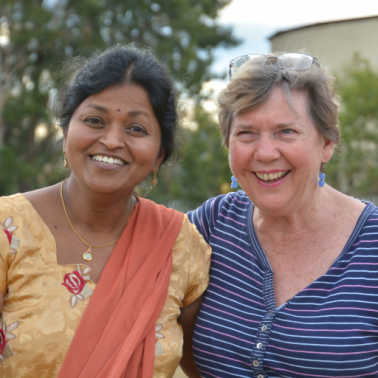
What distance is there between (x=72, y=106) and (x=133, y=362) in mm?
1206

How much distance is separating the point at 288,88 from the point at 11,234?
1453 mm

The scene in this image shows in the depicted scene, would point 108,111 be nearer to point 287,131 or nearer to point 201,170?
point 287,131

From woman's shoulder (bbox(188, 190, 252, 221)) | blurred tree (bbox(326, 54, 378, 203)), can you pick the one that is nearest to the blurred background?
blurred tree (bbox(326, 54, 378, 203))

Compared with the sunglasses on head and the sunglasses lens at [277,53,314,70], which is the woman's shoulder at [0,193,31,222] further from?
the sunglasses lens at [277,53,314,70]

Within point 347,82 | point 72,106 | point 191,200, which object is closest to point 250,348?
point 72,106

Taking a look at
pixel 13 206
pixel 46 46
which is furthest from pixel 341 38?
pixel 13 206

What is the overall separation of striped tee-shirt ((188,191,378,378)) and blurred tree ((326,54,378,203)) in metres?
8.50

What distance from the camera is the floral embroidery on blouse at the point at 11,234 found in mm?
2164

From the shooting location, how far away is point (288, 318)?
238cm

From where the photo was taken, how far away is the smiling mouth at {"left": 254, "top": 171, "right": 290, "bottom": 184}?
8.28ft

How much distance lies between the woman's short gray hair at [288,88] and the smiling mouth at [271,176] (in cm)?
29

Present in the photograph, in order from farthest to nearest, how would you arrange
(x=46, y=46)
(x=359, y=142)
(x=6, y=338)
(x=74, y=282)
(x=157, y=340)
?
(x=46, y=46) < (x=359, y=142) < (x=157, y=340) < (x=74, y=282) < (x=6, y=338)

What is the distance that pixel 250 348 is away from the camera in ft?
7.95

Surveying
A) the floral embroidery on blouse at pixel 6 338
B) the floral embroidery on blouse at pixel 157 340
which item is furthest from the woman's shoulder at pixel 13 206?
the floral embroidery on blouse at pixel 157 340
